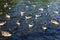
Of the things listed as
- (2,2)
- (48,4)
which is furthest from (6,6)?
(48,4)

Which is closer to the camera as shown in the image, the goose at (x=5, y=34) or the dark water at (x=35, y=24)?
the goose at (x=5, y=34)

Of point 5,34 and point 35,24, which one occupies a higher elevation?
point 5,34

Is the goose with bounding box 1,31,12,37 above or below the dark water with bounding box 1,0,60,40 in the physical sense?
above

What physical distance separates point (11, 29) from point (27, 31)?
40.1 inches

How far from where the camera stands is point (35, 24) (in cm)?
1262

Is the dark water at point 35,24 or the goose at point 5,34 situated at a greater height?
the goose at point 5,34

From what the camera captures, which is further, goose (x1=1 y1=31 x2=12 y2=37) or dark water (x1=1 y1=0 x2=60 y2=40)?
dark water (x1=1 y1=0 x2=60 y2=40)

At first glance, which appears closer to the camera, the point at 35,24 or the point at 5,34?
the point at 5,34

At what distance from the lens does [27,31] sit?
11.7 metres

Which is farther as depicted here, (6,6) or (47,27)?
(6,6)

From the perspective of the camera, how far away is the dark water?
1123 centimetres

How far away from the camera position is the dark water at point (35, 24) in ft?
36.9

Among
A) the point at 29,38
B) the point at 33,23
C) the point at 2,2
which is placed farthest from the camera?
the point at 2,2

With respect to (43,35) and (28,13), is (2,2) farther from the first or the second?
(43,35)
